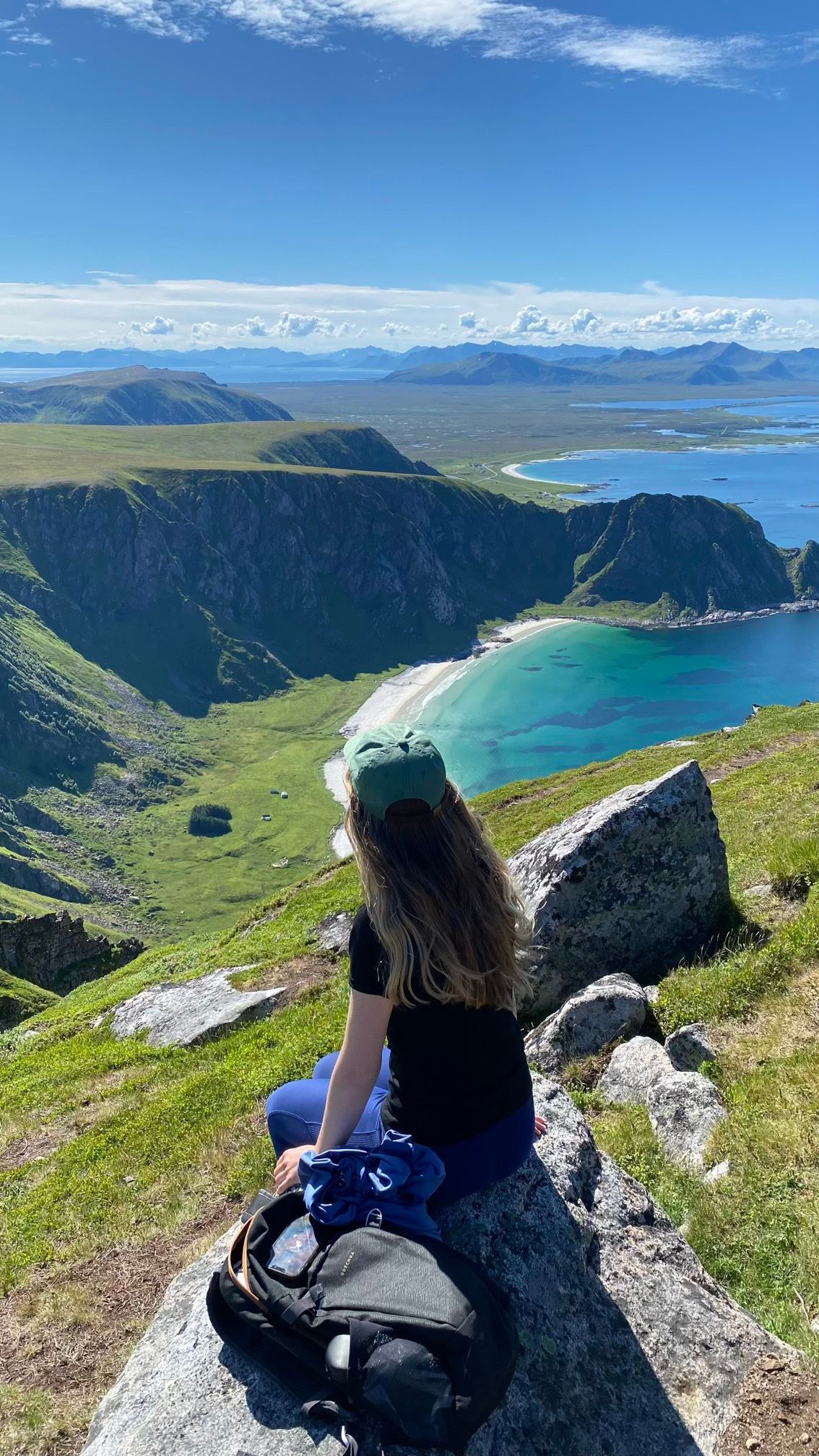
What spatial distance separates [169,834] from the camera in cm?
16275

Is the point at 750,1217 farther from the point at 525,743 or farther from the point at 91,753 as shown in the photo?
the point at 91,753

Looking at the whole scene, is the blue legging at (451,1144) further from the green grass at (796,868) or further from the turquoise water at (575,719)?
the turquoise water at (575,719)

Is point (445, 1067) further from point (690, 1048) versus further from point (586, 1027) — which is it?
point (586, 1027)

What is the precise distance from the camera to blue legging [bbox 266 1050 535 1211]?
575cm

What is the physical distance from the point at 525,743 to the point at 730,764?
131 m

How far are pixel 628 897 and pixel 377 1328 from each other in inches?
386

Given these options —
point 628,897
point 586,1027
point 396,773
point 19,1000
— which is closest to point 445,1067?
point 396,773

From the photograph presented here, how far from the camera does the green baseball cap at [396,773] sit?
5484mm

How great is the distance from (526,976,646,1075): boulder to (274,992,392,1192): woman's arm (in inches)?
225

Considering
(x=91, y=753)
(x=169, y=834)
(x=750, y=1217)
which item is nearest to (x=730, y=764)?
(x=750, y=1217)

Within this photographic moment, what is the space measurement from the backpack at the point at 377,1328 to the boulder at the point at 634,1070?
5.03 m

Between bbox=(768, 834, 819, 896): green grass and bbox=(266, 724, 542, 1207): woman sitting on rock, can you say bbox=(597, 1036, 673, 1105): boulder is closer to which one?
A: bbox=(266, 724, 542, 1207): woman sitting on rock

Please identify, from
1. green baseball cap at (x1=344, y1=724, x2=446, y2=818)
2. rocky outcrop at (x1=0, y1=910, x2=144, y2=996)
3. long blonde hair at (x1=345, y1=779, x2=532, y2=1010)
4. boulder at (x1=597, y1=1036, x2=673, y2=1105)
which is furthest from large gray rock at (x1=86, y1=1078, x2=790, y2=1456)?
rocky outcrop at (x1=0, y1=910, x2=144, y2=996)

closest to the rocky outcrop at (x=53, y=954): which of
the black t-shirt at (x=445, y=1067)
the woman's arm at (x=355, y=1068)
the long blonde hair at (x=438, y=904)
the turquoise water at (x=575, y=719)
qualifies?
the woman's arm at (x=355, y=1068)
